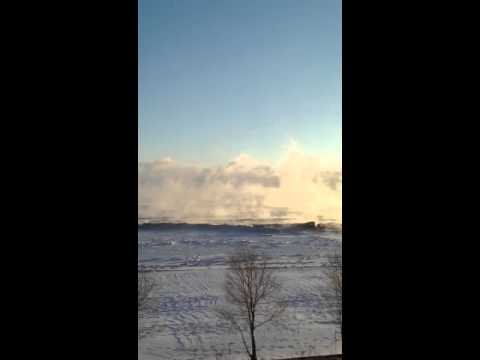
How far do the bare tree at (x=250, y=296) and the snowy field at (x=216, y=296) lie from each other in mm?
108

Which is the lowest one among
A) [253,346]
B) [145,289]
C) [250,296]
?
[253,346]

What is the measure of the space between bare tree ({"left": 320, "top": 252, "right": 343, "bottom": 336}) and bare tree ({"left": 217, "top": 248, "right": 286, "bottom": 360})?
589mm

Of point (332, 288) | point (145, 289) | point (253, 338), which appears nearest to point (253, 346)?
point (253, 338)

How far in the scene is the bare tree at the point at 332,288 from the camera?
14.6 feet

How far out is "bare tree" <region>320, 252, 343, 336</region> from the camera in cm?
444

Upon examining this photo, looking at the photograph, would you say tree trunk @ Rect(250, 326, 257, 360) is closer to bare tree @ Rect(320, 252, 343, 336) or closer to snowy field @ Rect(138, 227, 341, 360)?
snowy field @ Rect(138, 227, 341, 360)

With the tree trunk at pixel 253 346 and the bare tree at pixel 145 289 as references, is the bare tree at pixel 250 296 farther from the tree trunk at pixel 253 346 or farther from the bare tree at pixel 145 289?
the bare tree at pixel 145 289

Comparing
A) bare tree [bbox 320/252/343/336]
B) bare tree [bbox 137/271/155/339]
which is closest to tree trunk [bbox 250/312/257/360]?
bare tree [bbox 320/252/343/336]

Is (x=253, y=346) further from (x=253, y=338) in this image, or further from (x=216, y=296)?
(x=216, y=296)

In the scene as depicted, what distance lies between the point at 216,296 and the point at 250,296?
0.43m

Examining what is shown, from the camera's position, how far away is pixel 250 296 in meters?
5.10
